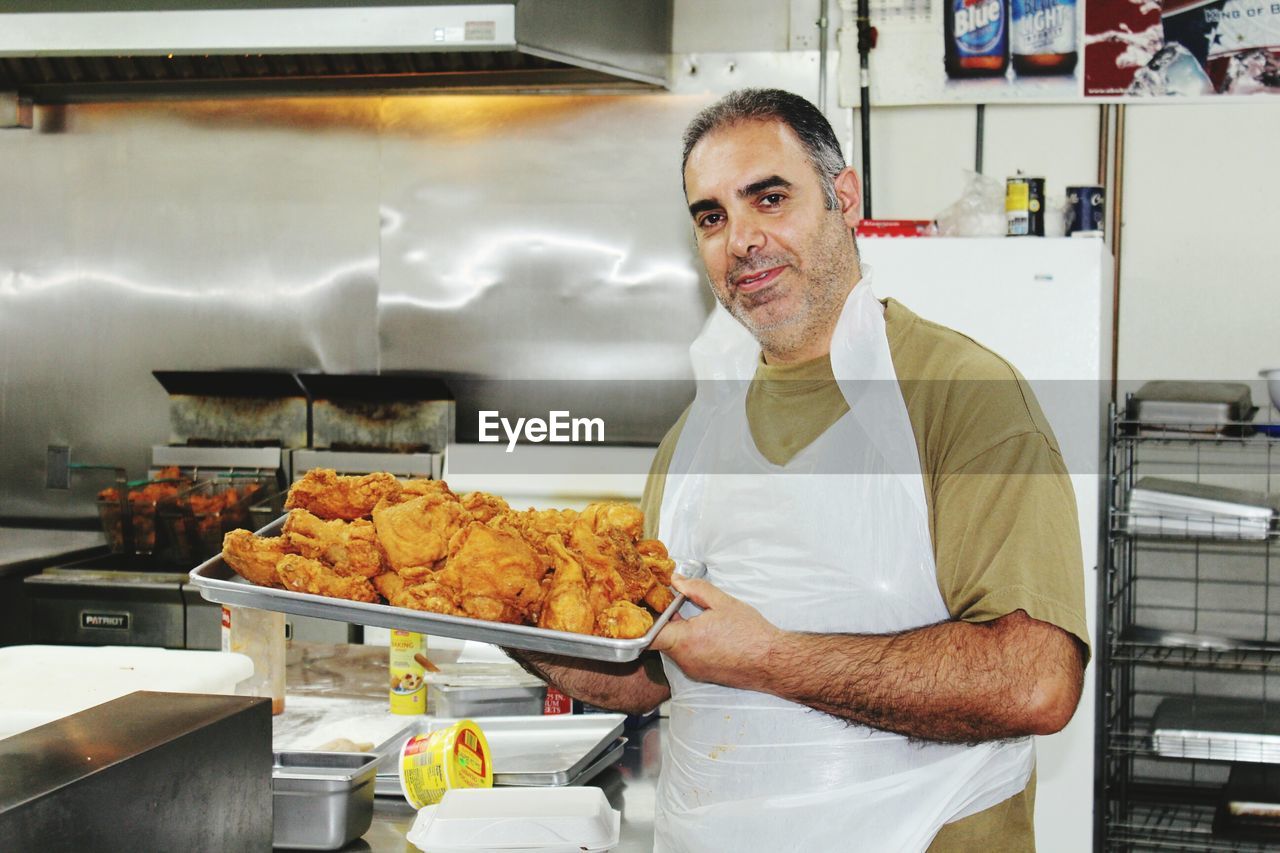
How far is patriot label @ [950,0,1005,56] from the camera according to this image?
3.46 meters

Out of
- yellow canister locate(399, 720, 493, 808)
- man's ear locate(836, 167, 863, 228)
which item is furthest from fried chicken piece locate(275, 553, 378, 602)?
man's ear locate(836, 167, 863, 228)

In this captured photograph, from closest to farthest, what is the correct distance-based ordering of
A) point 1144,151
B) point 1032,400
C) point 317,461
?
point 1032,400
point 1144,151
point 317,461

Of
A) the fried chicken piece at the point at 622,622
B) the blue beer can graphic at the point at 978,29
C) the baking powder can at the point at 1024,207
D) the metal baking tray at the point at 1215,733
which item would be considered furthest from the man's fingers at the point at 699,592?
the blue beer can graphic at the point at 978,29

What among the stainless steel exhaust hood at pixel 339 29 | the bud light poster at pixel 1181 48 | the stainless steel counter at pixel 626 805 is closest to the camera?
the stainless steel counter at pixel 626 805

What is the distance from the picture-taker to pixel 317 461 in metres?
3.75

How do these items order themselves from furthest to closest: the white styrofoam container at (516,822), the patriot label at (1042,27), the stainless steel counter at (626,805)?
the patriot label at (1042,27), the stainless steel counter at (626,805), the white styrofoam container at (516,822)

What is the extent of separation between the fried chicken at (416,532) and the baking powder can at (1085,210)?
6.55 feet

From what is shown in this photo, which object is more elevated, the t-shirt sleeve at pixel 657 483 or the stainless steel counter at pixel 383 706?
the t-shirt sleeve at pixel 657 483

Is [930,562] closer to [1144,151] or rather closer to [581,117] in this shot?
[1144,151]

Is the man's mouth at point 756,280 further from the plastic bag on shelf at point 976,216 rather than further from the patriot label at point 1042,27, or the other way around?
the patriot label at point 1042,27

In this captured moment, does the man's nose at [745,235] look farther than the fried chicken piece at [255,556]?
Yes

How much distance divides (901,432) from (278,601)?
2.48ft

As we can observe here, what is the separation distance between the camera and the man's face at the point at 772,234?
1.56 meters

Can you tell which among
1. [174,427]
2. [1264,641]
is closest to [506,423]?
[174,427]
